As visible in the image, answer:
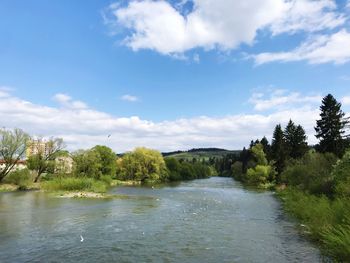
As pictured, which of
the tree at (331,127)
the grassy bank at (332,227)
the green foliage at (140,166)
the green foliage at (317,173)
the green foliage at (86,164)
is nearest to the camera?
the grassy bank at (332,227)

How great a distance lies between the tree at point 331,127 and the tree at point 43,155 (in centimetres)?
5378

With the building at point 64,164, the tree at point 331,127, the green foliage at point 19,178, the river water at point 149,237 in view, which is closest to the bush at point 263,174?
the tree at point 331,127

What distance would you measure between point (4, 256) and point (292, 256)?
46.6 feet

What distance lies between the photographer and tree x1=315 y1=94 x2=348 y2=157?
188 feet

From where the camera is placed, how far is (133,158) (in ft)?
386

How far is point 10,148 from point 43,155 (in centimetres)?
763

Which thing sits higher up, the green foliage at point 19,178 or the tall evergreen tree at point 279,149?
the tall evergreen tree at point 279,149

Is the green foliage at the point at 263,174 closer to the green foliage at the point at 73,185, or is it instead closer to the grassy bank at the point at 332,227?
the green foliage at the point at 73,185

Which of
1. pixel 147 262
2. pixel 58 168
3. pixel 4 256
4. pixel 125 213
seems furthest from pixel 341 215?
pixel 58 168

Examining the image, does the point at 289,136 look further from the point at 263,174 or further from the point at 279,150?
the point at 263,174

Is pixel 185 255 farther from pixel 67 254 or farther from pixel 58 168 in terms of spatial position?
pixel 58 168

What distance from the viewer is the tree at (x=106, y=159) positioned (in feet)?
316

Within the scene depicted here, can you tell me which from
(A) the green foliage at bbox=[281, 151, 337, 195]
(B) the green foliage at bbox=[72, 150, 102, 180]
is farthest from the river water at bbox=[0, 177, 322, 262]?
(B) the green foliage at bbox=[72, 150, 102, 180]

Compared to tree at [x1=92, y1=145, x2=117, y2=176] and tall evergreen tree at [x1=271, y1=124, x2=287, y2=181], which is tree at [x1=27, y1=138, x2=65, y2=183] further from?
tall evergreen tree at [x1=271, y1=124, x2=287, y2=181]
